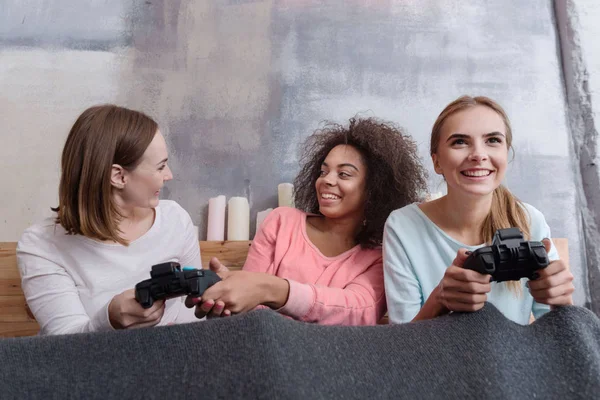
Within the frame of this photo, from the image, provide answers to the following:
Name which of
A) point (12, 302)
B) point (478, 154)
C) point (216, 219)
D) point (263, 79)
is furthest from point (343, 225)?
point (12, 302)

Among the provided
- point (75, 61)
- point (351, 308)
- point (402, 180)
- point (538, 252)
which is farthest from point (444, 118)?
point (75, 61)

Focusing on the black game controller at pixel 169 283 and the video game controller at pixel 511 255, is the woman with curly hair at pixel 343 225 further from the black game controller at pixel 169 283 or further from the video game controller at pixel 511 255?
the video game controller at pixel 511 255

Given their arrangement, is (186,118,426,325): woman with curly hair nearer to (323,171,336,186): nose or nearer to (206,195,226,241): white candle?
(323,171,336,186): nose

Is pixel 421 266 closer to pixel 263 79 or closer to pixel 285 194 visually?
pixel 285 194

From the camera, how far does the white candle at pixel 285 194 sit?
1.84 m

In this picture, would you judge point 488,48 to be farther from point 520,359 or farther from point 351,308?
point 520,359

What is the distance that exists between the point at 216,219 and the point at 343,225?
54cm

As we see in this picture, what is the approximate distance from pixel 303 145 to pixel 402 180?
21.5 inches

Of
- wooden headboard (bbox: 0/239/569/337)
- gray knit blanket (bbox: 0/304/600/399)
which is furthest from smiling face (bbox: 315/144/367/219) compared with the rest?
wooden headboard (bbox: 0/239/569/337)

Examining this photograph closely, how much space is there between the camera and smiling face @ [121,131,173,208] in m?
1.17

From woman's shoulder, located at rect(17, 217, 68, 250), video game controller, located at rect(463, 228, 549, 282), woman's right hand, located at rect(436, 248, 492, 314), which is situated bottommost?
woman's right hand, located at rect(436, 248, 492, 314)

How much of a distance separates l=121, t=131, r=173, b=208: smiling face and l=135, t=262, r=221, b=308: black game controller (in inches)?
15.3

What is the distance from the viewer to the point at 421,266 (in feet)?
3.82

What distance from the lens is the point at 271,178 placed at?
191 centimetres
